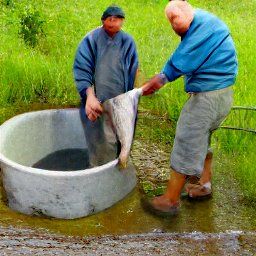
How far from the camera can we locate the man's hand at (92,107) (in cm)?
369

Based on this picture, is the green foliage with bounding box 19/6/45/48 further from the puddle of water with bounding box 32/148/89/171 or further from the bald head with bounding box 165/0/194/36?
the bald head with bounding box 165/0/194/36

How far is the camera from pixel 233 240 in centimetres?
351

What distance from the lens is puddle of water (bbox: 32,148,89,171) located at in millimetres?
4570

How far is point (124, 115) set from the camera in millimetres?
3678

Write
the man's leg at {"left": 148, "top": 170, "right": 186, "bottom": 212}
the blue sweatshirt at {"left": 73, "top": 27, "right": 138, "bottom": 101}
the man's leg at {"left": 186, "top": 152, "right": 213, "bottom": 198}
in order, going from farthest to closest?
1. the man's leg at {"left": 186, "top": 152, "right": 213, "bottom": 198}
2. the blue sweatshirt at {"left": 73, "top": 27, "right": 138, "bottom": 101}
3. the man's leg at {"left": 148, "top": 170, "right": 186, "bottom": 212}

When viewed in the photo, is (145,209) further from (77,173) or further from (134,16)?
(134,16)

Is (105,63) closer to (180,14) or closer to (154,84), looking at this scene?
(154,84)

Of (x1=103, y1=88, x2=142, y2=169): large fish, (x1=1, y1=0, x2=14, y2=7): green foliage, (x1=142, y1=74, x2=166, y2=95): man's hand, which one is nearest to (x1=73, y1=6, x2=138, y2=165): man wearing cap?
→ (x1=103, y1=88, x2=142, y2=169): large fish

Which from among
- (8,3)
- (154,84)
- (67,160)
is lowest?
(67,160)

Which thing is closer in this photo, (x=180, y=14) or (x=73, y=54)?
(x=180, y=14)

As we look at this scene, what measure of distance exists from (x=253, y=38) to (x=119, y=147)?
3822 mm

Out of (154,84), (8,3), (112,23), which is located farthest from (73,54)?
(154,84)

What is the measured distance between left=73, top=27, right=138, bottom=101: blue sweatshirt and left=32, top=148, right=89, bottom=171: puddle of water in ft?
2.87

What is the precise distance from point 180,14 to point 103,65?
0.82 meters
